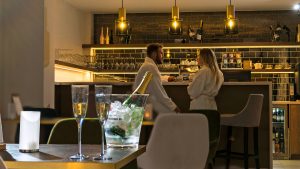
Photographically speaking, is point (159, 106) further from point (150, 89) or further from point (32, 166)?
point (32, 166)

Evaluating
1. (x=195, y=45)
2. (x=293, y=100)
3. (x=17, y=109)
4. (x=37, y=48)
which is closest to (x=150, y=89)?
(x=17, y=109)

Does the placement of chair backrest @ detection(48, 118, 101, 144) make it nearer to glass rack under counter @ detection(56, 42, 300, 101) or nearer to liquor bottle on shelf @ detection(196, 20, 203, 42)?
glass rack under counter @ detection(56, 42, 300, 101)

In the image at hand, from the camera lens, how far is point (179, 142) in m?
3.55

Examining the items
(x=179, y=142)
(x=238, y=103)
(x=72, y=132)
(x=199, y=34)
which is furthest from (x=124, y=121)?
(x=199, y=34)

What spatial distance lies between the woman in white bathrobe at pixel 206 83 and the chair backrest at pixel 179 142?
2384 mm

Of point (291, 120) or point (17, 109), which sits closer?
point (17, 109)

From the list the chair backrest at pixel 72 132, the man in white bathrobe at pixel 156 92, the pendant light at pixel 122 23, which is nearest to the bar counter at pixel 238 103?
the man in white bathrobe at pixel 156 92

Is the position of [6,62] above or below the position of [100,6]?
below

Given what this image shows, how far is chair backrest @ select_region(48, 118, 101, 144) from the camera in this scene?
2.78 m

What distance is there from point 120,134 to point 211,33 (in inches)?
330

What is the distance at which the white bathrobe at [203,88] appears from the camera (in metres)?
5.88

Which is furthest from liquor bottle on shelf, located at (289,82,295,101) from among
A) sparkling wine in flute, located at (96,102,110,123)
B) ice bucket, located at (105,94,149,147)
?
sparkling wine in flute, located at (96,102,110,123)

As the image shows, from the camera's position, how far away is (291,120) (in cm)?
926

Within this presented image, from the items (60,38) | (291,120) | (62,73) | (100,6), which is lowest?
(291,120)
